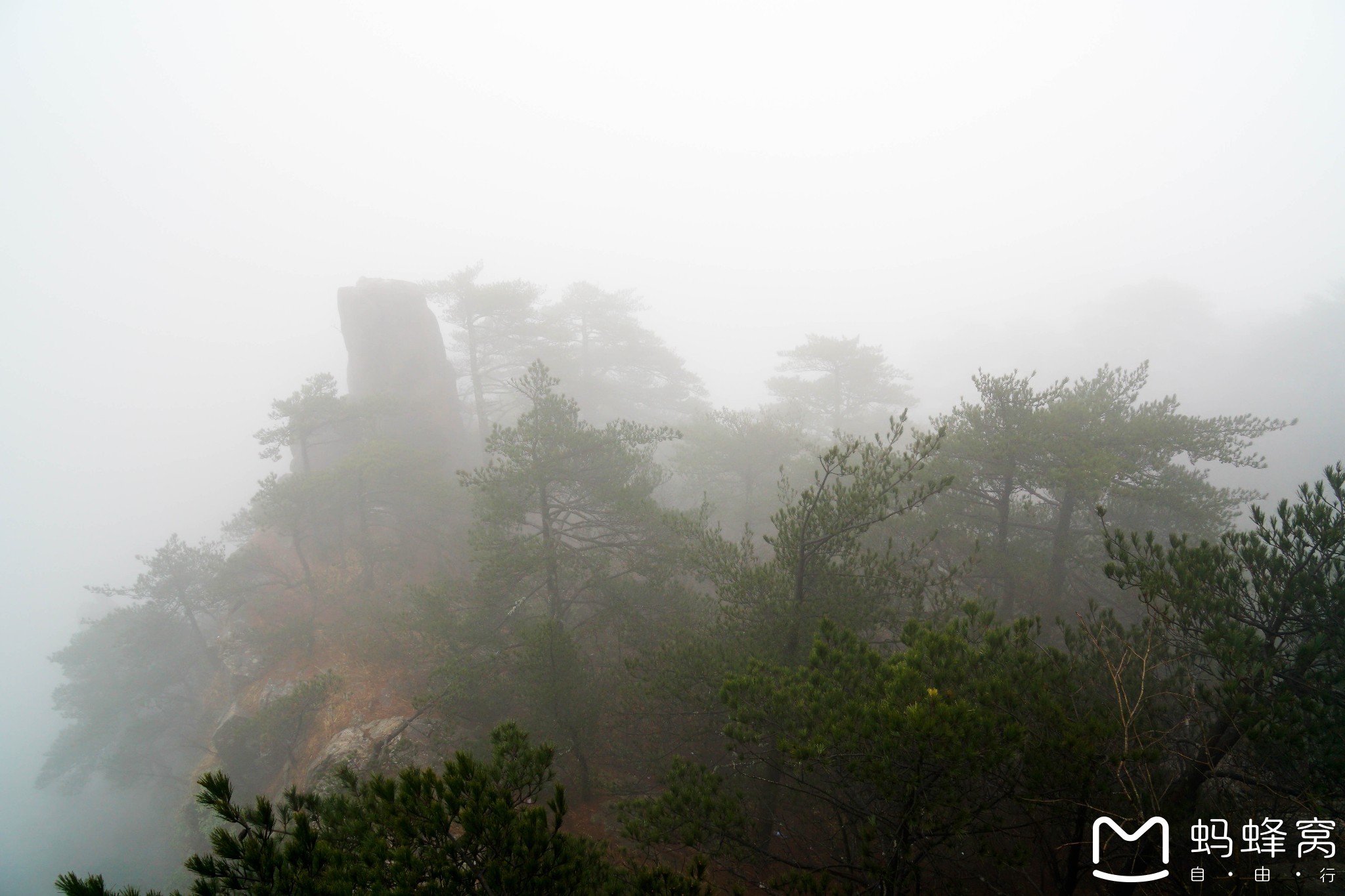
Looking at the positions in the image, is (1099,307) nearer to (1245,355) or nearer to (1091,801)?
(1245,355)

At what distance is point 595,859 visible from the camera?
497 cm

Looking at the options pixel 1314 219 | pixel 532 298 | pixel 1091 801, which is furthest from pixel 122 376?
pixel 1314 219

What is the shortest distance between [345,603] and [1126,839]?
849 inches

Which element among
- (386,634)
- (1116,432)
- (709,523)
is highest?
(1116,432)

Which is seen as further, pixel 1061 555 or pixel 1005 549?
pixel 1005 549

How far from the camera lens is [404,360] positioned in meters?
25.9

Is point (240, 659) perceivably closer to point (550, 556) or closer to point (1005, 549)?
point (550, 556)

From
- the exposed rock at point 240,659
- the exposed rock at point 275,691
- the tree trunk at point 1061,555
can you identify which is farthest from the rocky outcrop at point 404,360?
the tree trunk at point 1061,555

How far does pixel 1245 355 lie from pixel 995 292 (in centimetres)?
6769

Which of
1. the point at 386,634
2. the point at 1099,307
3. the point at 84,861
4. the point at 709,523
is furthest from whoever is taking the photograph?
the point at 1099,307

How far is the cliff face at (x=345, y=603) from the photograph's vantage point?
13.7 meters

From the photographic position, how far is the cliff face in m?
13.7

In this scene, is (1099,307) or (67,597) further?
(67,597)

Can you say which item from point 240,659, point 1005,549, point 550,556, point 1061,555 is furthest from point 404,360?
point 1061,555
